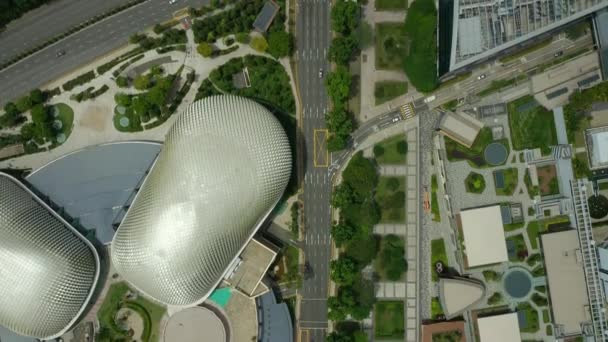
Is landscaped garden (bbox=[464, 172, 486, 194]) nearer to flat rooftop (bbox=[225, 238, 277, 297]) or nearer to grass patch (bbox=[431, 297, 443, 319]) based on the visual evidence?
grass patch (bbox=[431, 297, 443, 319])

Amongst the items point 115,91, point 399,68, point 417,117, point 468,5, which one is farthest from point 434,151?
point 115,91

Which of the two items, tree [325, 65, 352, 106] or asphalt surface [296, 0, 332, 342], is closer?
tree [325, 65, 352, 106]

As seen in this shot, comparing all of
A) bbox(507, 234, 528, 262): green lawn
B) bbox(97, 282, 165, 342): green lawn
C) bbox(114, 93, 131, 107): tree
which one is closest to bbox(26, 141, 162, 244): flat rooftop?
bbox(114, 93, 131, 107): tree

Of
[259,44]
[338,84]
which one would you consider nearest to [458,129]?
[338,84]

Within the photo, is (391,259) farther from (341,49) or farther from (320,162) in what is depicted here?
(341,49)

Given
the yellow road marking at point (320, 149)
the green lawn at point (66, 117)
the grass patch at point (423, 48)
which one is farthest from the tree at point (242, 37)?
the green lawn at point (66, 117)

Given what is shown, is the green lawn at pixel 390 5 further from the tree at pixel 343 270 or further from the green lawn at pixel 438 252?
the tree at pixel 343 270

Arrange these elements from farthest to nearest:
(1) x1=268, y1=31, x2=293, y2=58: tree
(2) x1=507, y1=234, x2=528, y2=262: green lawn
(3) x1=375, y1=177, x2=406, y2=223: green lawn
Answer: (2) x1=507, y1=234, x2=528, y2=262: green lawn
(3) x1=375, y1=177, x2=406, y2=223: green lawn
(1) x1=268, y1=31, x2=293, y2=58: tree
